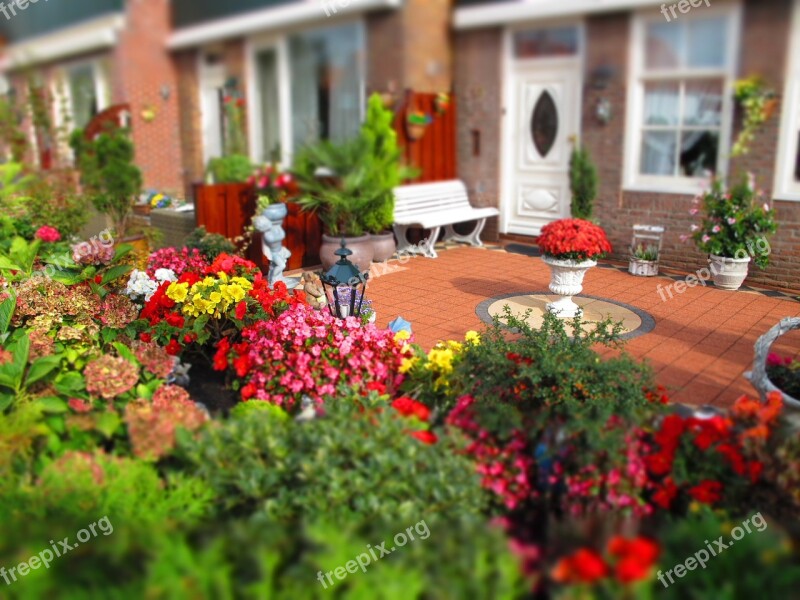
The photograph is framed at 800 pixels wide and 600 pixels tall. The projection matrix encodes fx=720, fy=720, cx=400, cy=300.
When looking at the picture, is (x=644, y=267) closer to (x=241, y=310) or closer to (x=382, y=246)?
(x=382, y=246)

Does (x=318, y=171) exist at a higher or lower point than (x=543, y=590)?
higher

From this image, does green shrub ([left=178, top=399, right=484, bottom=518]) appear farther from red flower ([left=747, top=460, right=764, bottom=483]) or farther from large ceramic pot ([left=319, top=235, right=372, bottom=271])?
large ceramic pot ([left=319, top=235, right=372, bottom=271])

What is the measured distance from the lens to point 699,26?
823 cm

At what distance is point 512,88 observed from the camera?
33.1 ft

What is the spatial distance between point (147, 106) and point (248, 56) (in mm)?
2341

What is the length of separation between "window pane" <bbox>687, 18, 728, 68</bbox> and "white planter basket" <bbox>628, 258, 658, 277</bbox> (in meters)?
2.35

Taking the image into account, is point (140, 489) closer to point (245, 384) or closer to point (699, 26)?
point (245, 384)

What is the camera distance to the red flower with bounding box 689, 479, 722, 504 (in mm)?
2951

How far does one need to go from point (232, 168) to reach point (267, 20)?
2574 mm

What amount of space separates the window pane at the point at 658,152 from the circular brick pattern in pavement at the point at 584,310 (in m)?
2.55

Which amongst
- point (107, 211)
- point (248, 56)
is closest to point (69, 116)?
point (248, 56)

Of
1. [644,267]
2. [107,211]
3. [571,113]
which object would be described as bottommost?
[644,267]

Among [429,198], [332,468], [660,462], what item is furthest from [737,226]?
[332,468]

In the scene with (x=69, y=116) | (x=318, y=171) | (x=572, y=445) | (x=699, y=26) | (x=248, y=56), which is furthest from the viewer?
(x=69, y=116)
